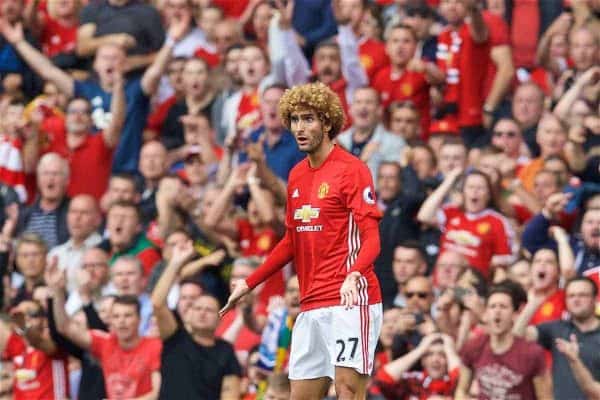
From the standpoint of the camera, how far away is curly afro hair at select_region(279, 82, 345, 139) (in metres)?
11.2

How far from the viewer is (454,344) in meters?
15.2

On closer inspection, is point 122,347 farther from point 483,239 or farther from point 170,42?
point 170,42

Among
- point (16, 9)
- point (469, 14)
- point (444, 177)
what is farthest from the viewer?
point (16, 9)

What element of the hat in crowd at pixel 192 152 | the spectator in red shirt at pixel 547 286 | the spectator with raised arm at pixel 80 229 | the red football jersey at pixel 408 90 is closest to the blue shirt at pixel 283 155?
the hat in crowd at pixel 192 152

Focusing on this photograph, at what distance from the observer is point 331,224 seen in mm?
11242

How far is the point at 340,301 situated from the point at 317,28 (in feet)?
28.9

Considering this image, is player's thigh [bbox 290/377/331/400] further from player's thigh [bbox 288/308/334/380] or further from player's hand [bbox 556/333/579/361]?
player's hand [bbox 556/333/579/361]

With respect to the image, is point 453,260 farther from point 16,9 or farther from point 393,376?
point 16,9

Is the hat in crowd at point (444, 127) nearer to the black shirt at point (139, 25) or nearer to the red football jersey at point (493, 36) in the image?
the red football jersey at point (493, 36)

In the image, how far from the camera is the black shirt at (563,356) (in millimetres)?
14516

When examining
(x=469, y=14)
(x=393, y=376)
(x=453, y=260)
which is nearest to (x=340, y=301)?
(x=393, y=376)

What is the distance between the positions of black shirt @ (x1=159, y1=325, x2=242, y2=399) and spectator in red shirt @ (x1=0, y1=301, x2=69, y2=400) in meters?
1.18

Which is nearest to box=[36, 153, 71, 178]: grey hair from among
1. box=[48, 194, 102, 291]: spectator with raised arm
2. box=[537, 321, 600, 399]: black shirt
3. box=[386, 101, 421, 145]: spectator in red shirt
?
box=[48, 194, 102, 291]: spectator with raised arm

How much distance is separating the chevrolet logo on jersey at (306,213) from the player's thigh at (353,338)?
539mm
